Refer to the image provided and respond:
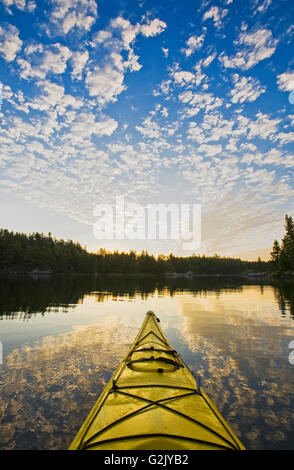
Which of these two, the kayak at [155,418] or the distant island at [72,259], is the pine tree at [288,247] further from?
the kayak at [155,418]

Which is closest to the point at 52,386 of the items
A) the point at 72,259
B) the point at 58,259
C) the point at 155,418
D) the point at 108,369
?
the point at 108,369

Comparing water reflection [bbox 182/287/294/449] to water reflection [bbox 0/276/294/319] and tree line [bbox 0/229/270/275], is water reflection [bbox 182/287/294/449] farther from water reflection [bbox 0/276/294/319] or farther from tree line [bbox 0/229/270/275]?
tree line [bbox 0/229/270/275]

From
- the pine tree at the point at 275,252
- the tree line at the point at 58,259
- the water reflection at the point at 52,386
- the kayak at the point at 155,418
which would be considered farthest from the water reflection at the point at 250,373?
the tree line at the point at 58,259

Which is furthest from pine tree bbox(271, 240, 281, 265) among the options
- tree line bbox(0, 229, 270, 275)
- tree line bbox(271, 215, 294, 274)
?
tree line bbox(0, 229, 270, 275)

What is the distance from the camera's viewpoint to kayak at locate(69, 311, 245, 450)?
3760mm

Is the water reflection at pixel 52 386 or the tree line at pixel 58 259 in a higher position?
the tree line at pixel 58 259

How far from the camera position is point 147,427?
4027 mm

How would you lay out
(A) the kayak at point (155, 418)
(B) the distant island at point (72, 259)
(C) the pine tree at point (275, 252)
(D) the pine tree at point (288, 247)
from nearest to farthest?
(A) the kayak at point (155, 418)
(D) the pine tree at point (288, 247)
(B) the distant island at point (72, 259)
(C) the pine tree at point (275, 252)

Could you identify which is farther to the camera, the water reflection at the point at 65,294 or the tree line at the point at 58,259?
the tree line at the point at 58,259

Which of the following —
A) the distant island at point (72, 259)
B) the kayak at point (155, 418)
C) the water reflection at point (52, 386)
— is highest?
the distant island at point (72, 259)

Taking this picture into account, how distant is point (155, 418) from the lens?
4.31m

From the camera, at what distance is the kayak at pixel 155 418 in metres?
3.76
